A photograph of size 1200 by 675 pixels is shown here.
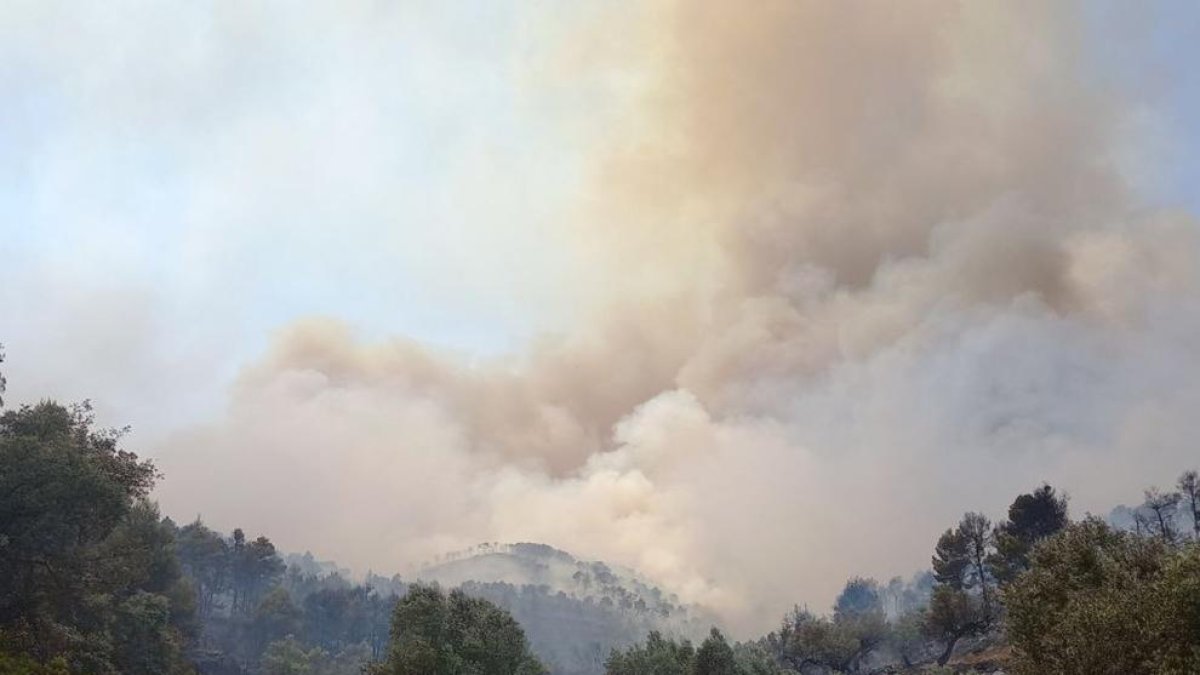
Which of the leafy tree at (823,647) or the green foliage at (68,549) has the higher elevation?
the green foliage at (68,549)

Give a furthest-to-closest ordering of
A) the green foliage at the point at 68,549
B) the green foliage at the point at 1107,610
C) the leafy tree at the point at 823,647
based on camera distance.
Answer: the leafy tree at the point at 823,647 → the green foliage at the point at 68,549 → the green foliage at the point at 1107,610

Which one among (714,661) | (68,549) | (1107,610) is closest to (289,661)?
(68,549)

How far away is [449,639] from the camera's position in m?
73.6

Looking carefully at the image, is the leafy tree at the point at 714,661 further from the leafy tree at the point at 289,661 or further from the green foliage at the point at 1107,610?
the leafy tree at the point at 289,661

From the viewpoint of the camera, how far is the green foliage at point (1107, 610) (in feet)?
108

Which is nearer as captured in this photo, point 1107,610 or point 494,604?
point 1107,610

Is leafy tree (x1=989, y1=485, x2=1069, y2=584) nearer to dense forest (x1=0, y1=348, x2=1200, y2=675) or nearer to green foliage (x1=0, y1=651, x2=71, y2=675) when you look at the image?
dense forest (x1=0, y1=348, x2=1200, y2=675)

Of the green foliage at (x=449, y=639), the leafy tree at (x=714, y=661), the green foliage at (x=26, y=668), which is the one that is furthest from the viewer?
the leafy tree at (x=714, y=661)

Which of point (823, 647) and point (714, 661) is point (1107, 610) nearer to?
point (714, 661)

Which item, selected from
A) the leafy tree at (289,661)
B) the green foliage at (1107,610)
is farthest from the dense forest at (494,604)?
the leafy tree at (289,661)

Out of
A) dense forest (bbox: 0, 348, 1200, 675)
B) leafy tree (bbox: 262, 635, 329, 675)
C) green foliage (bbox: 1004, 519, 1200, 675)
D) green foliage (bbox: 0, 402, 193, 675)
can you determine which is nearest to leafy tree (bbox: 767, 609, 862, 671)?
dense forest (bbox: 0, 348, 1200, 675)

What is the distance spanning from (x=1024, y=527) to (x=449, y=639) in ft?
363

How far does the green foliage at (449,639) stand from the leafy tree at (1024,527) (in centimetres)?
8958

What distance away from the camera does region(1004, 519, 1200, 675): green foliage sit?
32.8 meters
